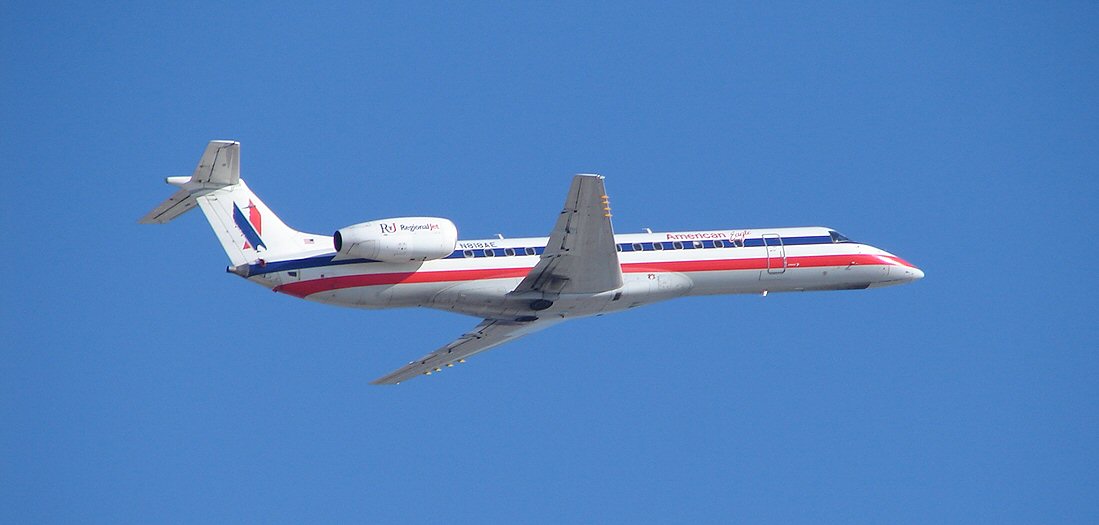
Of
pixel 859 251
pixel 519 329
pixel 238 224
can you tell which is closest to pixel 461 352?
pixel 519 329

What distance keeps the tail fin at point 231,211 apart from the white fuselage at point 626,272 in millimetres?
606

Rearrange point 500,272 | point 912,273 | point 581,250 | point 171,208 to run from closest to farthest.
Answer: point 581,250, point 171,208, point 500,272, point 912,273

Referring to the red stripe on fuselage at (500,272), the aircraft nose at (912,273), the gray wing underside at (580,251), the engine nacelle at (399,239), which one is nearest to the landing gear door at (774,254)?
the red stripe on fuselage at (500,272)

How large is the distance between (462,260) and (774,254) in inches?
402

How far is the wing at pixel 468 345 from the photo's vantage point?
46.5m

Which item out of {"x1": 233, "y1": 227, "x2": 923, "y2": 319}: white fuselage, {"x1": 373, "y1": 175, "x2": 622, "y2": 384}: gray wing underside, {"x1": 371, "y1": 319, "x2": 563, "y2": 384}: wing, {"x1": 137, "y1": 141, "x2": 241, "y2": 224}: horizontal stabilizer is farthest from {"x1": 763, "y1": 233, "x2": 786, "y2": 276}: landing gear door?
{"x1": 137, "y1": 141, "x2": 241, "y2": 224}: horizontal stabilizer

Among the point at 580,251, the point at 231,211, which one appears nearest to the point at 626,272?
the point at 580,251

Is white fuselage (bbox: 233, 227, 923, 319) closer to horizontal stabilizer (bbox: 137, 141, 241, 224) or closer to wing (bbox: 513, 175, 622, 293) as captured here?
wing (bbox: 513, 175, 622, 293)

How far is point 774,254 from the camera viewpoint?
155ft

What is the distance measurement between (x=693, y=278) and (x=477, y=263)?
681cm

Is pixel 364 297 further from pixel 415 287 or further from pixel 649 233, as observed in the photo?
pixel 649 233

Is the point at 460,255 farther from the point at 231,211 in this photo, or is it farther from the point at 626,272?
the point at 231,211

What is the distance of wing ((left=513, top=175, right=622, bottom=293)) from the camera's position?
39.8 meters

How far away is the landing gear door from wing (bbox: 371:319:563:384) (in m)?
6.82
